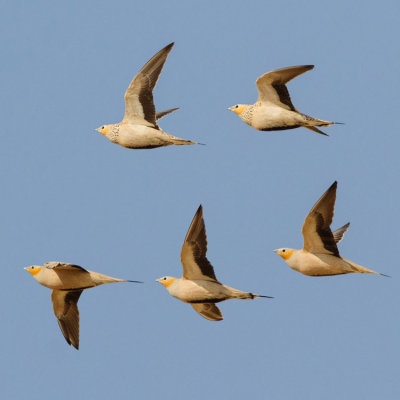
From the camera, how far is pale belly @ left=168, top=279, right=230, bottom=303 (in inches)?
962

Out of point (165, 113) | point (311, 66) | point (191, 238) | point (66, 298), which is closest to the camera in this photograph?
point (191, 238)

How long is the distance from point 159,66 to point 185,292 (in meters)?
5.86

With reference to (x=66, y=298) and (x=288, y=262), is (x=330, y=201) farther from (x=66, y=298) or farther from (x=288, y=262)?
(x=66, y=298)

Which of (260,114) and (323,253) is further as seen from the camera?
(260,114)

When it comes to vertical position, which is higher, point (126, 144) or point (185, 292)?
point (126, 144)

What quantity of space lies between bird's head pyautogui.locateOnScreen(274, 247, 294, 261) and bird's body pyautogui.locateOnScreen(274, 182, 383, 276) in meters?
0.05

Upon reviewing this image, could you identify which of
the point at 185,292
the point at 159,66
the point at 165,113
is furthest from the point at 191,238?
the point at 165,113

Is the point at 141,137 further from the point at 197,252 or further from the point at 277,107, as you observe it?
the point at 197,252

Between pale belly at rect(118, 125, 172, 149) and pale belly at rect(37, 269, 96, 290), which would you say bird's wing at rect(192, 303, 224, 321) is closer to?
pale belly at rect(37, 269, 96, 290)

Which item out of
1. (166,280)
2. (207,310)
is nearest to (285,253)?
(207,310)

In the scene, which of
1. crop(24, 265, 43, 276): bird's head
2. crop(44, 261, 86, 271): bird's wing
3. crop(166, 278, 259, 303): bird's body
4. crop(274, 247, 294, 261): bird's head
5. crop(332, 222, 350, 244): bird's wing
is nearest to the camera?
crop(44, 261, 86, 271): bird's wing

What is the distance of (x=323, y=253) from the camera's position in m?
25.5

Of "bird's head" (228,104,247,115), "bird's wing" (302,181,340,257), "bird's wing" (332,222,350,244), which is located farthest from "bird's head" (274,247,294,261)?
"bird's head" (228,104,247,115)

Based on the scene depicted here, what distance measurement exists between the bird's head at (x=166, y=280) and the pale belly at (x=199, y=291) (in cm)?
36
